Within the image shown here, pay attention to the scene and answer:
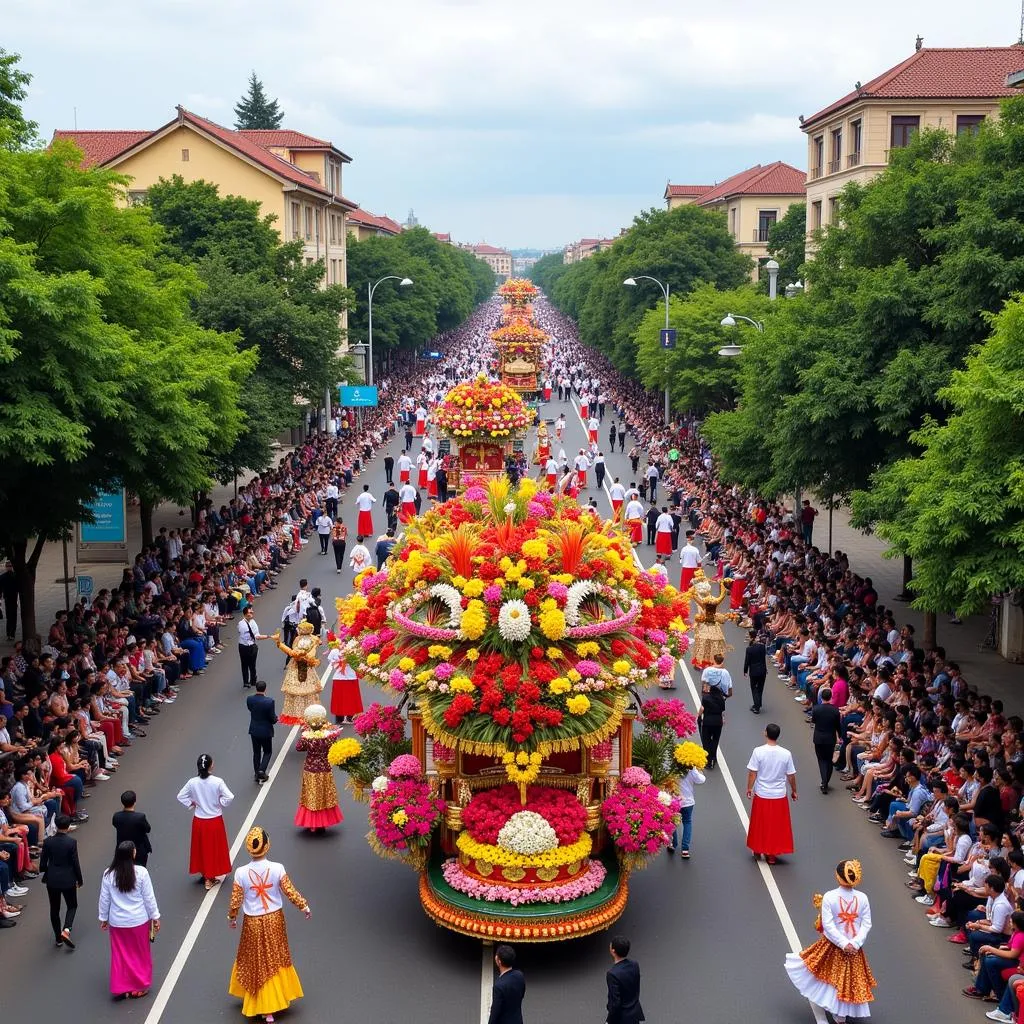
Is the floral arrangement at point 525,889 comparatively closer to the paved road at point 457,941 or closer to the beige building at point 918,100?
the paved road at point 457,941

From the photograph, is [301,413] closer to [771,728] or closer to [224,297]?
[224,297]

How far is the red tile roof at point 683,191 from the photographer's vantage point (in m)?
112

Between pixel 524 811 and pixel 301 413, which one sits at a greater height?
pixel 301 413

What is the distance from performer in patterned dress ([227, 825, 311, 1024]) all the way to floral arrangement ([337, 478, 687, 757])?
186 cm

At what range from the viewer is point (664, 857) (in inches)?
559

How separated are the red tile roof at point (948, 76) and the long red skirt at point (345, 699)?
3670cm

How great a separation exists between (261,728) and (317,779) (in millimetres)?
1808

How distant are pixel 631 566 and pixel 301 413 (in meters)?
26.0

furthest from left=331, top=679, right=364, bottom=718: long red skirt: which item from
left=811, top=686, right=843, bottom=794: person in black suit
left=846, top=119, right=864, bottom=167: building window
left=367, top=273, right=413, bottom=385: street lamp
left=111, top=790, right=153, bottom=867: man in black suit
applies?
left=846, top=119, right=864, bottom=167: building window

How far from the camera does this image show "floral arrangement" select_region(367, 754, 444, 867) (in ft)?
38.3

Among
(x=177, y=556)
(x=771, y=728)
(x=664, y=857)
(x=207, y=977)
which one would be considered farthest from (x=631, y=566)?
(x=177, y=556)

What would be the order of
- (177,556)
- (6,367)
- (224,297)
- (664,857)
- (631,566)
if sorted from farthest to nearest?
(224,297)
(177,556)
(6,367)
(664,857)
(631,566)

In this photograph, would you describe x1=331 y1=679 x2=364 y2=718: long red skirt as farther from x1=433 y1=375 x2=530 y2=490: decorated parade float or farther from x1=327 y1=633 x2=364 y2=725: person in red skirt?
x1=433 y1=375 x2=530 y2=490: decorated parade float

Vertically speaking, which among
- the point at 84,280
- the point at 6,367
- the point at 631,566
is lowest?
the point at 631,566
